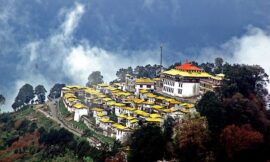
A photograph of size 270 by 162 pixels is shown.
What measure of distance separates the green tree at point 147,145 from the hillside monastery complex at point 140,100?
23.7 feet

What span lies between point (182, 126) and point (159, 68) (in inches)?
1305

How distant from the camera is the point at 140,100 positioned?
40656 mm

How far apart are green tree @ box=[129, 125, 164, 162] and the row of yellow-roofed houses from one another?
23.1ft

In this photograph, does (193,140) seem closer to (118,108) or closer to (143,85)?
(118,108)

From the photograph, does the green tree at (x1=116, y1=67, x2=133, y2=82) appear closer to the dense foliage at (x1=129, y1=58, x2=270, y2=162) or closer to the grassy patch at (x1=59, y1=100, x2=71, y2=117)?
the grassy patch at (x1=59, y1=100, x2=71, y2=117)

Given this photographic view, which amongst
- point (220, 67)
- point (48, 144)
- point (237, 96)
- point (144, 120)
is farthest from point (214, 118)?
point (220, 67)

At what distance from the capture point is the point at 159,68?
5781 cm

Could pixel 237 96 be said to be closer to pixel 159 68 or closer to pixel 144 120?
pixel 144 120

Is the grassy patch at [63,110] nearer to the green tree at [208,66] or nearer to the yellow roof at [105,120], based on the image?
the yellow roof at [105,120]

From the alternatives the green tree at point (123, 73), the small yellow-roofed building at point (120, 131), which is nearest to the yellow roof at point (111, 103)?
the small yellow-roofed building at point (120, 131)

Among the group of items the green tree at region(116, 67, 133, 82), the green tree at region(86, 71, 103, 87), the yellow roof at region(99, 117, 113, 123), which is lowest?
the yellow roof at region(99, 117, 113, 123)

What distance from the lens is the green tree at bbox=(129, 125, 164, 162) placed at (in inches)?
1026

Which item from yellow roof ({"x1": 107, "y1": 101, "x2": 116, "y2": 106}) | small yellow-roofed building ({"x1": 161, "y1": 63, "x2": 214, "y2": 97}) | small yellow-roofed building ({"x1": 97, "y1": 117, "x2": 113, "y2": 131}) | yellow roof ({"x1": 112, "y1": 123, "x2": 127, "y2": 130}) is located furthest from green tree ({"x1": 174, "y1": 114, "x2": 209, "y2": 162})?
yellow roof ({"x1": 107, "y1": 101, "x2": 116, "y2": 106})

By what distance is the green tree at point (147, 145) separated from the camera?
85.5 ft
